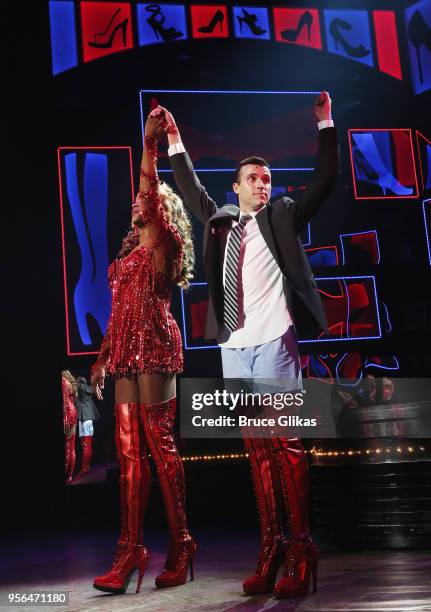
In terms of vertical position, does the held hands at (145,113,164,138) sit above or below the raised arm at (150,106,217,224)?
above

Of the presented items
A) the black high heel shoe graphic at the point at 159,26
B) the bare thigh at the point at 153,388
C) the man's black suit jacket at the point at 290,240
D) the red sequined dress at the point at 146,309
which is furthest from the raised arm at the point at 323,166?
the black high heel shoe graphic at the point at 159,26

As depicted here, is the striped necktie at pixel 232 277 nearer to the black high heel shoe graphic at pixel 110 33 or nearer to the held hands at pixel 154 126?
the held hands at pixel 154 126

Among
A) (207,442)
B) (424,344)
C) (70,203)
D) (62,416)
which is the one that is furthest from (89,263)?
(424,344)

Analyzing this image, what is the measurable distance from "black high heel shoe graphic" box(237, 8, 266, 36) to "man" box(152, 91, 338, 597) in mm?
3218

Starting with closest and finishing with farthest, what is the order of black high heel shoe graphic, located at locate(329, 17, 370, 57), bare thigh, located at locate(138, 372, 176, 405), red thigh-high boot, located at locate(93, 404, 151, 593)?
red thigh-high boot, located at locate(93, 404, 151, 593) → bare thigh, located at locate(138, 372, 176, 405) → black high heel shoe graphic, located at locate(329, 17, 370, 57)

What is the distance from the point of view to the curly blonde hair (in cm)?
294

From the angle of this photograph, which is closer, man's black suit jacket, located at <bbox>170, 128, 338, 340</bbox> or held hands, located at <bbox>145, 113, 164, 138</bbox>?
man's black suit jacket, located at <bbox>170, 128, 338, 340</bbox>

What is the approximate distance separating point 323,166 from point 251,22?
11.6 ft

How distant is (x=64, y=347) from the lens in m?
5.63

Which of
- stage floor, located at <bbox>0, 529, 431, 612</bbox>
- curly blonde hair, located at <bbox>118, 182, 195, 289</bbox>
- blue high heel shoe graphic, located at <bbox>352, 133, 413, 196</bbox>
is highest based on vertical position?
blue high heel shoe graphic, located at <bbox>352, 133, 413, 196</bbox>

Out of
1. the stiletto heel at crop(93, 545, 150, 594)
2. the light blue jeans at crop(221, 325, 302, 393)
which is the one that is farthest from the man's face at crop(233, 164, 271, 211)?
the stiletto heel at crop(93, 545, 150, 594)

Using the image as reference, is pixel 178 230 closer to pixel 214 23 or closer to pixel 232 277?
pixel 232 277

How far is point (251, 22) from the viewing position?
5727 mm

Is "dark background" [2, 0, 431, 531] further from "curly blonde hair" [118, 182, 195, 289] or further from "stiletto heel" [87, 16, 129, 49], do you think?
"curly blonde hair" [118, 182, 195, 289]
